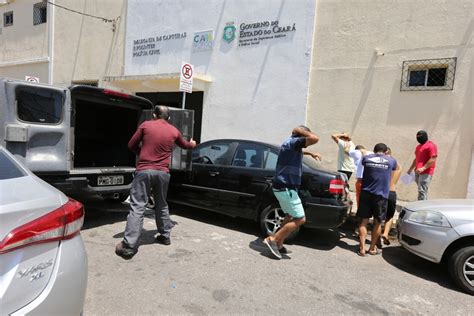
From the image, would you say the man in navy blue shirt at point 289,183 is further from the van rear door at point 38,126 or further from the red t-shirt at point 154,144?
the van rear door at point 38,126

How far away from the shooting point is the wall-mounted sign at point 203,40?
10.3 meters

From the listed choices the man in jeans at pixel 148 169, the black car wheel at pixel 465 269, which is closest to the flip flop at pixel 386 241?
the black car wheel at pixel 465 269

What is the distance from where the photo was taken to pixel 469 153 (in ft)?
23.0

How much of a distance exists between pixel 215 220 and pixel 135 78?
684cm

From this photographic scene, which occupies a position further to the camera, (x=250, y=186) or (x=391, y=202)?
(x=391, y=202)

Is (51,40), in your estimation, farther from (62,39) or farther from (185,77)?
(185,77)

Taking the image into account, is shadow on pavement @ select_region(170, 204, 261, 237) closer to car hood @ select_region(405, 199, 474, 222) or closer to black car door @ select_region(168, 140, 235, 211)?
black car door @ select_region(168, 140, 235, 211)

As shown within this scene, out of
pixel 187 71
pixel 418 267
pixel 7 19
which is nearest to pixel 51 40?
pixel 7 19

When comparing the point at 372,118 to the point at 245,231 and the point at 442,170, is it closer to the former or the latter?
the point at 442,170

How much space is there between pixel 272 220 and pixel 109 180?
2.52m

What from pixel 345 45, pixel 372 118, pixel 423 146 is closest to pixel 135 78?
pixel 345 45

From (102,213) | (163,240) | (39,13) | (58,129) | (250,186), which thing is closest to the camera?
(58,129)

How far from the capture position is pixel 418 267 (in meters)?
4.52

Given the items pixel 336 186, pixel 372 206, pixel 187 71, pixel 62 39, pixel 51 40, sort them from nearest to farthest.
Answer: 1. pixel 336 186
2. pixel 372 206
3. pixel 187 71
4. pixel 62 39
5. pixel 51 40
